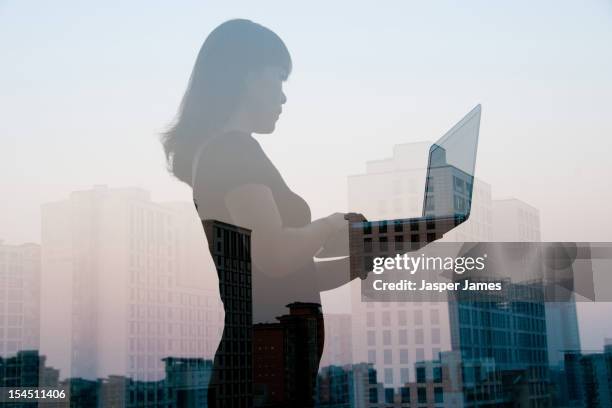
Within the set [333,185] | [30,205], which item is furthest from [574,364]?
[30,205]

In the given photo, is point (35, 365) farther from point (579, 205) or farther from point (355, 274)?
point (579, 205)

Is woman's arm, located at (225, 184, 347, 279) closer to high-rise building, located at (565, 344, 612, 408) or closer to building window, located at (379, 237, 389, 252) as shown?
building window, located at (379, 237, 389, 252)

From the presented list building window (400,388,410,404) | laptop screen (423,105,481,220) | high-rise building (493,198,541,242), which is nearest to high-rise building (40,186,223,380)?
building window (400,388,410,404)

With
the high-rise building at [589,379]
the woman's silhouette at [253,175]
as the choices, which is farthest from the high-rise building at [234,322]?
the high-rise building at [589,379]

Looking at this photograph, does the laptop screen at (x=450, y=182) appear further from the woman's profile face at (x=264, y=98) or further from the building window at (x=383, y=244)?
the woman's profile face at (x=264, y=98)

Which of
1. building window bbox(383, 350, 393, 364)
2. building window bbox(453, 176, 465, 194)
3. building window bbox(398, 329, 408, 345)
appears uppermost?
building window bbox(453, 176, 465, 194)

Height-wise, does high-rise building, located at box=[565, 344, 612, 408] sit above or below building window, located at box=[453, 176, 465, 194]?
below

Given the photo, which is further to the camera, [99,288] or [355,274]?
[99,288]

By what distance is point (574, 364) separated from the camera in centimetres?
262

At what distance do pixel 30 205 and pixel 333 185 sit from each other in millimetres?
1000

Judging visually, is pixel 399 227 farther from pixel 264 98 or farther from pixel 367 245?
pixel 264 98

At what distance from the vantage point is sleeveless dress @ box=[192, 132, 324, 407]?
8.91 ft

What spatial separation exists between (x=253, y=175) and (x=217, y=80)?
327 millimetres

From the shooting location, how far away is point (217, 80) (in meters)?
2.83
